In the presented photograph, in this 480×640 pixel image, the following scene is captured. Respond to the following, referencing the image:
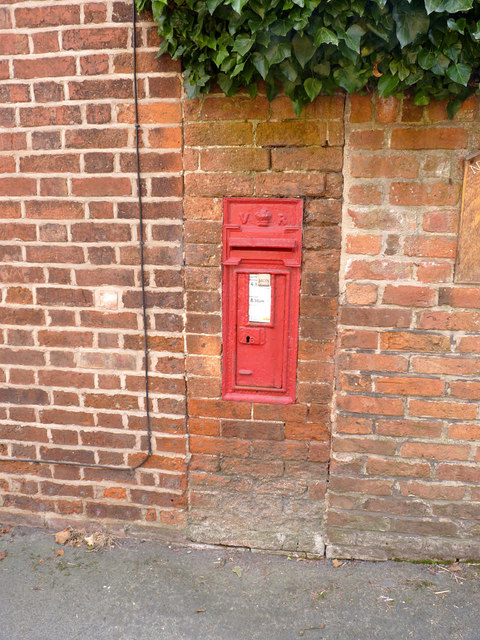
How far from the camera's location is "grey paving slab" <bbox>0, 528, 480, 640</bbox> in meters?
1.88

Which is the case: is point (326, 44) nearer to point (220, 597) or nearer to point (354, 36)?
point (354, 36)

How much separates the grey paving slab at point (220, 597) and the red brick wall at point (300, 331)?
17 cm

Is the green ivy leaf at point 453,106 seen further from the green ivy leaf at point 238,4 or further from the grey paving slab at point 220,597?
the grey paving slab at point 220,597

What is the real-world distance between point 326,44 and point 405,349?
122 cm

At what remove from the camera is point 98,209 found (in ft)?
6.85

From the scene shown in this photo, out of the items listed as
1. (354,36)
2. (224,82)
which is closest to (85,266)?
(224,82)

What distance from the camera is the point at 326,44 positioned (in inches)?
66.9

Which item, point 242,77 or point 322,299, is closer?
point 242,77

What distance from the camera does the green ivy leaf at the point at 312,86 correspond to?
1770mm

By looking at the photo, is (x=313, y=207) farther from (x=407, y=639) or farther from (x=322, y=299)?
(x=407, y=639)

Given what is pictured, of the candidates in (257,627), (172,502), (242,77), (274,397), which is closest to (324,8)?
(242,77)

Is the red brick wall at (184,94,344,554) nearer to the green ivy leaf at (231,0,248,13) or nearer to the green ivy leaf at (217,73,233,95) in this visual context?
the green ivy leaf at (217,73,233,95)

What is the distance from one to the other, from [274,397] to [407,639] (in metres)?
1.05

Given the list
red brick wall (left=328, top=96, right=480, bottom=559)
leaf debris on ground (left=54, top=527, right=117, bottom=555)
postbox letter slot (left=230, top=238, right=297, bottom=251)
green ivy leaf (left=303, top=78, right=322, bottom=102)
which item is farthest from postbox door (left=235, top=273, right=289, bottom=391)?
leaf debris on ground (left=54, top=527, right=117, bottom=555)
